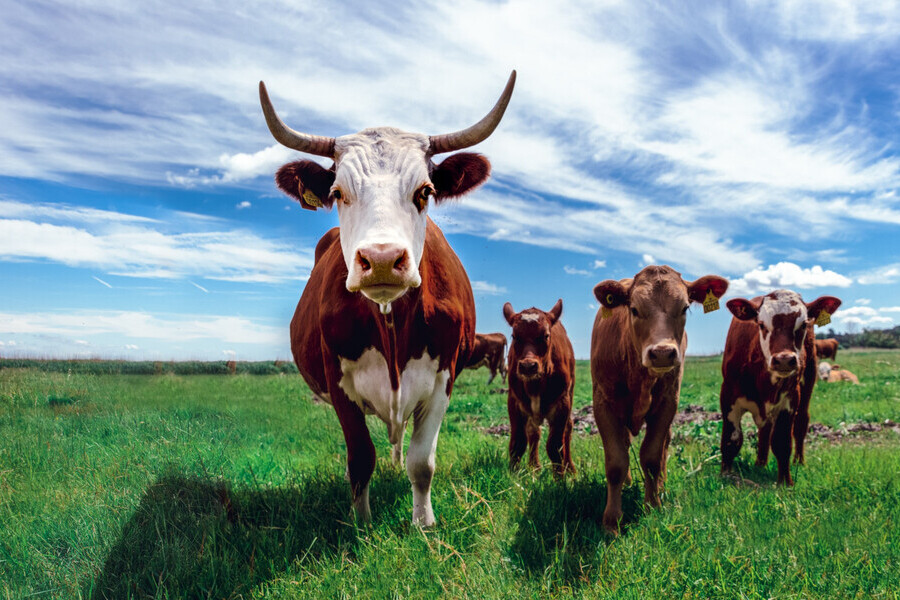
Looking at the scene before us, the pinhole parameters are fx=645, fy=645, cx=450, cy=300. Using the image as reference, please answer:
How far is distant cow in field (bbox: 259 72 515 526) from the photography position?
4.21 metres

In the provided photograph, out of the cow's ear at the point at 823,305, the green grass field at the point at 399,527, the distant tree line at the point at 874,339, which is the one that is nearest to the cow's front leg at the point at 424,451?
the green grass field at the point at 399,527

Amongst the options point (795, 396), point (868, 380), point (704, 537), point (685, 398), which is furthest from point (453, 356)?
point (868, 380)

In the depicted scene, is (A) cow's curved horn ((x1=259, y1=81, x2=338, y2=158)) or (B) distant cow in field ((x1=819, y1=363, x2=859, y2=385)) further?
(B) distant cow in field ((x1=819, y1=363, x2=859, y2=385))

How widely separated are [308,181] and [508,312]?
344cm

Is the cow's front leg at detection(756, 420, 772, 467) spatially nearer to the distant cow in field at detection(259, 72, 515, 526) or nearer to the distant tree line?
the distant cow in field at detection(259, 72, 515, 526)

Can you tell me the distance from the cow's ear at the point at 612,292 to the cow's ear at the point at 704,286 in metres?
0.52

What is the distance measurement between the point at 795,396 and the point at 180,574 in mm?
6274

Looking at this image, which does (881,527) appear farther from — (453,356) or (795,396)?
(453,356)

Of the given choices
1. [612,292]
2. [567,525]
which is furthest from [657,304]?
[567,525]

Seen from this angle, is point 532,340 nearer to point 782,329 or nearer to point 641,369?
point 641,369

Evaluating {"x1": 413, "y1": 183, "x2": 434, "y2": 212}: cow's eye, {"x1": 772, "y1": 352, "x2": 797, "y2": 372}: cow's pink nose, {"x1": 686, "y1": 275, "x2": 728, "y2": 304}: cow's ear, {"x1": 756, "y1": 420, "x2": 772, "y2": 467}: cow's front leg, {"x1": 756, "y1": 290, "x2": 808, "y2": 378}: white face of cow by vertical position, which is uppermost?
{"x1": 413, "y1": 183, "x2": 434, "y2": 212}: cow's eye

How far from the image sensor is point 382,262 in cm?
348

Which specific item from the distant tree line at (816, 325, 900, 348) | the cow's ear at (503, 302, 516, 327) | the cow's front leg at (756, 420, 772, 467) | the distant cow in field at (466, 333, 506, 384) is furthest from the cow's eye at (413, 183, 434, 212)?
the distant tree line at (816, 325, 900, 348)

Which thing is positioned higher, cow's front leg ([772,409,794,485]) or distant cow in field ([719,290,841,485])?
distant cow in field ([719,290,841,485])
